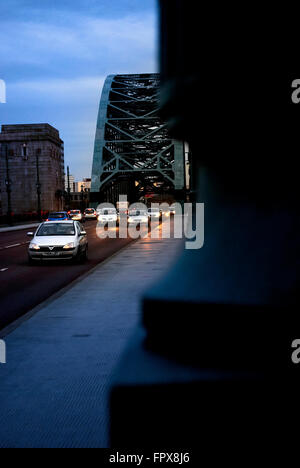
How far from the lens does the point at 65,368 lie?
5.34 metres

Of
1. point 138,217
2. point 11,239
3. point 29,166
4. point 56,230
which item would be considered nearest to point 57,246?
point 56,230

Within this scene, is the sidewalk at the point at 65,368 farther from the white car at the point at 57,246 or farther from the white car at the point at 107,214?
the white car at the point at 107,214

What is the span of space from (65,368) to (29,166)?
365 ft

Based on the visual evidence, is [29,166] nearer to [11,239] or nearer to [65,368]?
[11,239]

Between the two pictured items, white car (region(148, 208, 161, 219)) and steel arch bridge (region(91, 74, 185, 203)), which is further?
steel arch bridge (region(91, 74, 185, 203))

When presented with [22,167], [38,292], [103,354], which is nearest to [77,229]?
[38,292]

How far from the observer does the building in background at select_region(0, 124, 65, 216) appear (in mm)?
111938

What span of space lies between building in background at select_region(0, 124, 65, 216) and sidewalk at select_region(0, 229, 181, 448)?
105 meters

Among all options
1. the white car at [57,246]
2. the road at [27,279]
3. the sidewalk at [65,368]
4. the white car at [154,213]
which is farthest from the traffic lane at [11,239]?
the white car at [154,213]

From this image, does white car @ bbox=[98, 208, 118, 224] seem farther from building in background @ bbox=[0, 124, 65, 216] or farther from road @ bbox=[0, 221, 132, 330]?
building in background @ bbox=[0, 124, 65, 216]

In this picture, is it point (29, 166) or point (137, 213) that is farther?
point (29, 166)

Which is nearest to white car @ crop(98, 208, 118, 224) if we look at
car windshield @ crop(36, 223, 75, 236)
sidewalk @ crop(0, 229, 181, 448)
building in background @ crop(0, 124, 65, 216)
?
car windshield @ crop(36, 223, 75, 236)

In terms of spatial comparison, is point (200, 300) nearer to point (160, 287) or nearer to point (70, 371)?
point (160, 287)
